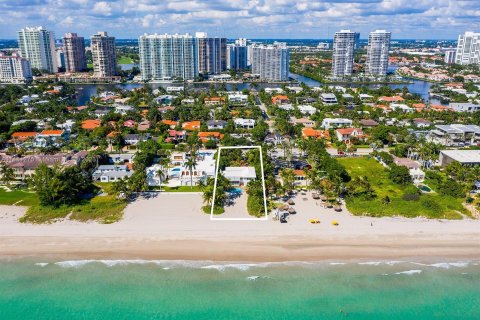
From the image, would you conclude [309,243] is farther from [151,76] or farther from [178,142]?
[151,76]

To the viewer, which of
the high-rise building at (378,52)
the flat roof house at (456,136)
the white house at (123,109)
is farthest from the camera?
the high-rise building at (378,52)

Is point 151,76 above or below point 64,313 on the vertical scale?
above

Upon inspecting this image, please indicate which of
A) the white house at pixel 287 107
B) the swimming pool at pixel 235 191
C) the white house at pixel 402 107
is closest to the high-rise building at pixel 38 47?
the white house at pixel 287 107

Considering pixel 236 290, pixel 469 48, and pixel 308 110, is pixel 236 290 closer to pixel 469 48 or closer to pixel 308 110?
pixel 308 110

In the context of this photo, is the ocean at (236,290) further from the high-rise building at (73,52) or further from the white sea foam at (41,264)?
the high-rise building at (73,52)

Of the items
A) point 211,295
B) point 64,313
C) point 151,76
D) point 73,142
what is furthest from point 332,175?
point 151,76

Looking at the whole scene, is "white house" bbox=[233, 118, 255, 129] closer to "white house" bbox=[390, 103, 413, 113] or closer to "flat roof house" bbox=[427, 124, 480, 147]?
"flat roof house" bbox=[427, 124, 480, 147]
